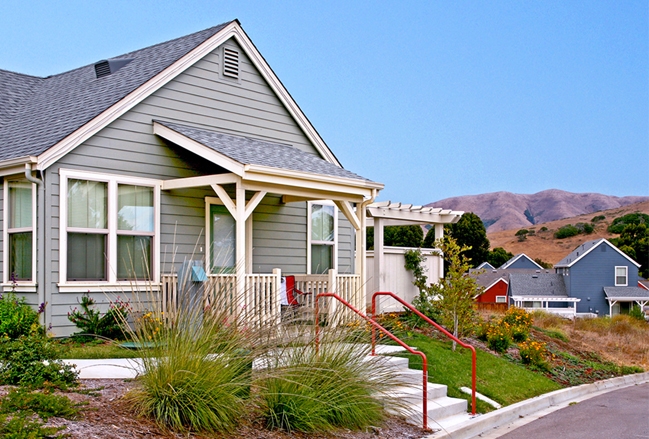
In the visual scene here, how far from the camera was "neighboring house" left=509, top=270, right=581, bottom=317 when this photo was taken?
167 feet

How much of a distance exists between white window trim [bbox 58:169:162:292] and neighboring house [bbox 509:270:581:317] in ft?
135

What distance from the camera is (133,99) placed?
12328 mm

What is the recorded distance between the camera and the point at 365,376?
7.59 meters

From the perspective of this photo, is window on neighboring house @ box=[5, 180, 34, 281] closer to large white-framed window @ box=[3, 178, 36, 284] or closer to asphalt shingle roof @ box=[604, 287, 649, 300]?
large white-framed window @ box=[3, 178, 36, 284]

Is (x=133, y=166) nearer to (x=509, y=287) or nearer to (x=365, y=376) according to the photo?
(x=365, y=376)

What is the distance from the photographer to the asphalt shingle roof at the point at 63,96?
1195cm

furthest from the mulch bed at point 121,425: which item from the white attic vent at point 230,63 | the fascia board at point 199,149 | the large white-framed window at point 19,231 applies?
the white attic vent at point 230,63

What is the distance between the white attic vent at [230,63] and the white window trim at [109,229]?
2.87 metres

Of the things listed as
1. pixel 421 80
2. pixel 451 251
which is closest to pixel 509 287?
pixel 421 80

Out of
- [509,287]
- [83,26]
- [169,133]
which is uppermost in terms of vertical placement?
[83,26]

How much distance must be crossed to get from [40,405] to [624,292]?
50957 mm

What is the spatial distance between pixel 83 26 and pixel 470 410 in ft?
38.5

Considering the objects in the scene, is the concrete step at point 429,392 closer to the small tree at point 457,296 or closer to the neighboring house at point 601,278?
the small tree at point 457,296

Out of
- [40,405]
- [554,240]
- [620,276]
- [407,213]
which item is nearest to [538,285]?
[620,276]
